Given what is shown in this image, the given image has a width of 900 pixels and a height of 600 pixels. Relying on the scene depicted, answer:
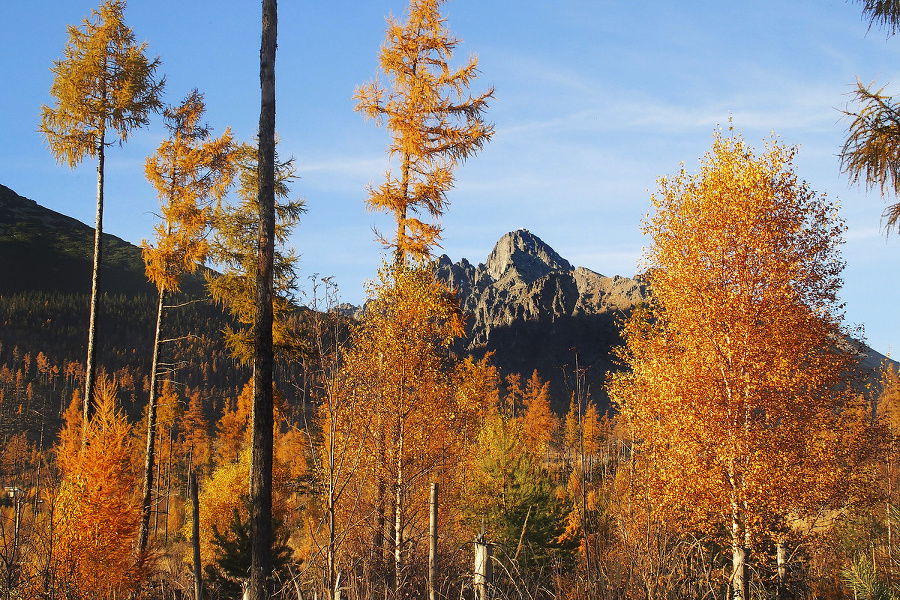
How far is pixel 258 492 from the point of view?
7.87 m

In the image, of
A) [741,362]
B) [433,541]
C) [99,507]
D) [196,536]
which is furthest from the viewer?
[99,507]

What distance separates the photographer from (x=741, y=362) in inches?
494

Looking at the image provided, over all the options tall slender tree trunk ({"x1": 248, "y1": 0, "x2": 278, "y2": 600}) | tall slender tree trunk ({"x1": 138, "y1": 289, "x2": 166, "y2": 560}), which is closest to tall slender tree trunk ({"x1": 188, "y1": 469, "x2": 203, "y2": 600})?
tall slender tree trunk ({"x1": 248, "y1": 0, "x2": 278, "y2": 600})

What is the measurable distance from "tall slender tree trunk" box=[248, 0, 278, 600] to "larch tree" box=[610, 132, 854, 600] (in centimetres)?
800

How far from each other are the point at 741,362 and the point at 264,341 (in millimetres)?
9873

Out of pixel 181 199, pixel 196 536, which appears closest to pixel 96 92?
pixel 181 199

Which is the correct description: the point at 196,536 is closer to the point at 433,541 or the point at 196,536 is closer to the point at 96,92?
the point at 433,541

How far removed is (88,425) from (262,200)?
9452 millimetres

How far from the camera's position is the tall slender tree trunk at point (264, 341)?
25.1 ft

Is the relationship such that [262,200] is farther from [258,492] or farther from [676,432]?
[676,432]

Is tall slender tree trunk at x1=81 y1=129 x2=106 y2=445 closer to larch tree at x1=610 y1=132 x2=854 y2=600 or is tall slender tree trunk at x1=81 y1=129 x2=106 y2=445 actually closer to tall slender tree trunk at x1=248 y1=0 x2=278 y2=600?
tall slender tree trunk at x1=248 y1=0 x2=278 y2=600

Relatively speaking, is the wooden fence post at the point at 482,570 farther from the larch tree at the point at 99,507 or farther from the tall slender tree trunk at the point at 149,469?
the larch tree at the point at 99,507

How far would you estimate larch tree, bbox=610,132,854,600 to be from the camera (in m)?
12.0

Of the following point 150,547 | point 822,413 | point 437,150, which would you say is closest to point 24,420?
point 150,547
